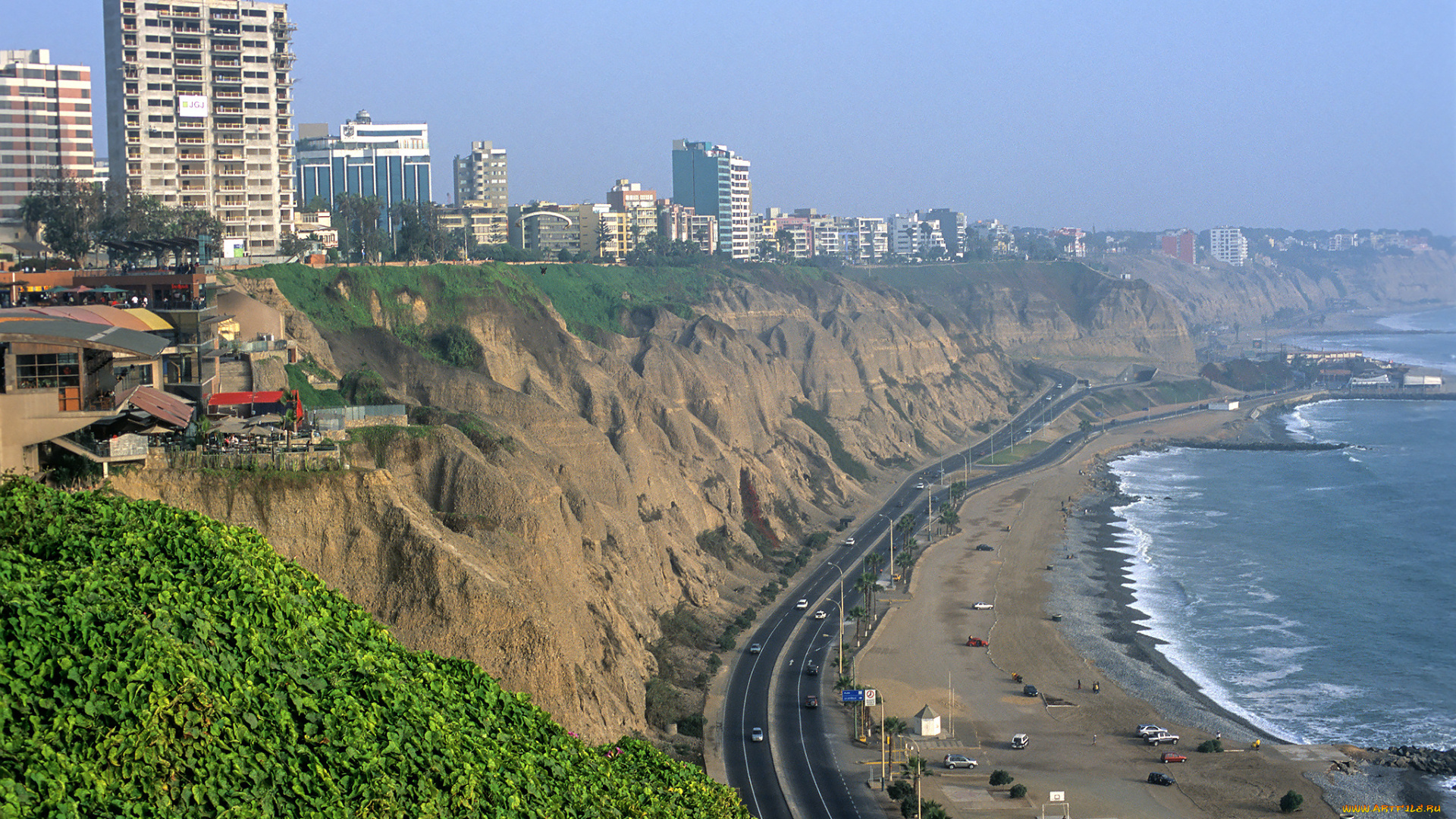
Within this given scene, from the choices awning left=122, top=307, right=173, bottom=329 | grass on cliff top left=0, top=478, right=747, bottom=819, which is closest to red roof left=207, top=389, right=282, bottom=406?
awning left=122, top=307, right=173, bottom=329

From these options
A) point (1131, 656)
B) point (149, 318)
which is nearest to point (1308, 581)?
point (1131, 656)

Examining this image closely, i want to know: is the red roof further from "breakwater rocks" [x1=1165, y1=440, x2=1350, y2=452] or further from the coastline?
"breakwater rocks" [x1=1165, y1=440, x2=1350, y2=452]

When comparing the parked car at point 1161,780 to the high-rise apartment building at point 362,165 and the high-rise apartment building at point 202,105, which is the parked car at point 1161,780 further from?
the high-rise apartment building at point 362,165

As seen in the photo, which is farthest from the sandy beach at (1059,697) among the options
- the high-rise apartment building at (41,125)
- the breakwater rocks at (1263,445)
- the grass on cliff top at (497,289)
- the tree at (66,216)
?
the high-rise apartment building at (41,125)

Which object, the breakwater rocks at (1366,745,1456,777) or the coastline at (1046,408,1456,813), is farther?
the breakwater rocks at (1366,745,1456,777)

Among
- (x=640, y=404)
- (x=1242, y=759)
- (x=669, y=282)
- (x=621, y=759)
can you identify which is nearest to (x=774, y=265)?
(x=669, y=282)

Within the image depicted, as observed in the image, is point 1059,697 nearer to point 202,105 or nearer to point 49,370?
point 49,370
